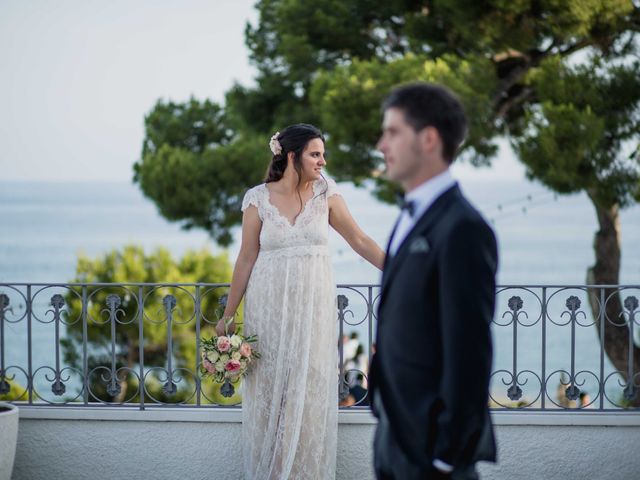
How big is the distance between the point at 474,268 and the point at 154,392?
2391 centimetres

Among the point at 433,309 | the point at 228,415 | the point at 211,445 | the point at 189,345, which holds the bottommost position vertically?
the point at 189,345

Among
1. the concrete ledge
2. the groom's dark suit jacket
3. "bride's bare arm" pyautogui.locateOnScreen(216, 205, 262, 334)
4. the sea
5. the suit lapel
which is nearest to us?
the groom's dark suit jacket

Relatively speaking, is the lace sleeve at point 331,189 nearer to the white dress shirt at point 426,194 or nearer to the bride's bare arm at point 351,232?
the bride's bare arm at point 351,232

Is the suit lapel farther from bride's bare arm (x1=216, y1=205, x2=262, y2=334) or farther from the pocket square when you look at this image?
bride's bare arm (x1=216, y1=205, x2=262, y2=334)

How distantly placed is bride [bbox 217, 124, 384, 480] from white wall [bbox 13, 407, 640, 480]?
0.51 m

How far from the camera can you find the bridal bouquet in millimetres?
4156

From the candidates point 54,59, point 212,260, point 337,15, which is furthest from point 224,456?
point 54,59

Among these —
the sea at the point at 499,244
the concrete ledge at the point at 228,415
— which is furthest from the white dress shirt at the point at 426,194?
the sea at the point at 499,244

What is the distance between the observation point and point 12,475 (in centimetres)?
501

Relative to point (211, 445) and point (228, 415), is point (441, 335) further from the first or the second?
point (211, 445)

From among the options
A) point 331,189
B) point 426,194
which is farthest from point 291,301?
point 426,194

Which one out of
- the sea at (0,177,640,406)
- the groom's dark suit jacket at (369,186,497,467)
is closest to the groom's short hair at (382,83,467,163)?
the groom's dark suit jacket at (369,186,497,467)

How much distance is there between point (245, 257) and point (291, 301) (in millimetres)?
271

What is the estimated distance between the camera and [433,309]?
2.22 m
